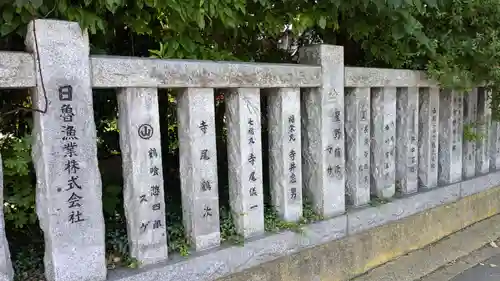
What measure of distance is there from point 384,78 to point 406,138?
2.46ft

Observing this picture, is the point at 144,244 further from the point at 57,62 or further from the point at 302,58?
the point at 302,58

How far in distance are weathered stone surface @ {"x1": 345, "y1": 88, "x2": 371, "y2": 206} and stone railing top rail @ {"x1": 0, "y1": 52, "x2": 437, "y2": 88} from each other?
0.72 ft

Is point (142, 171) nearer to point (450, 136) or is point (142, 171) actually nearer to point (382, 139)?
point (382, 139)

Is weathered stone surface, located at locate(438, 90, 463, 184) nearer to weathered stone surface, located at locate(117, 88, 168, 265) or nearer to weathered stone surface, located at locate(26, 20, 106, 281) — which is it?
weathered stone surface, located at locate(117, 88, 168, 265)

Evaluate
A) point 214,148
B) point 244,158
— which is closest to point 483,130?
point 244,158

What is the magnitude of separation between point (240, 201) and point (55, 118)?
1.37 m

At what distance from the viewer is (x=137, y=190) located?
251 centimetres

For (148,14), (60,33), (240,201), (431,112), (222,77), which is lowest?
(240,201)

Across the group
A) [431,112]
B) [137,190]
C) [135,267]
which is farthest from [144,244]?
[431,112]

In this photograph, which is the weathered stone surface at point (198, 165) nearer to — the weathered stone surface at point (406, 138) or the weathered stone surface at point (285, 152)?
the weathered stone surface at point (285, 152)

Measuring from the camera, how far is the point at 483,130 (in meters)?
5.37

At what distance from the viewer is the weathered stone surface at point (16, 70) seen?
2.04 meters

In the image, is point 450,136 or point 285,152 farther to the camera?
point 450,136

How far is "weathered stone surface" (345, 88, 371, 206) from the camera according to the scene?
376 cm
